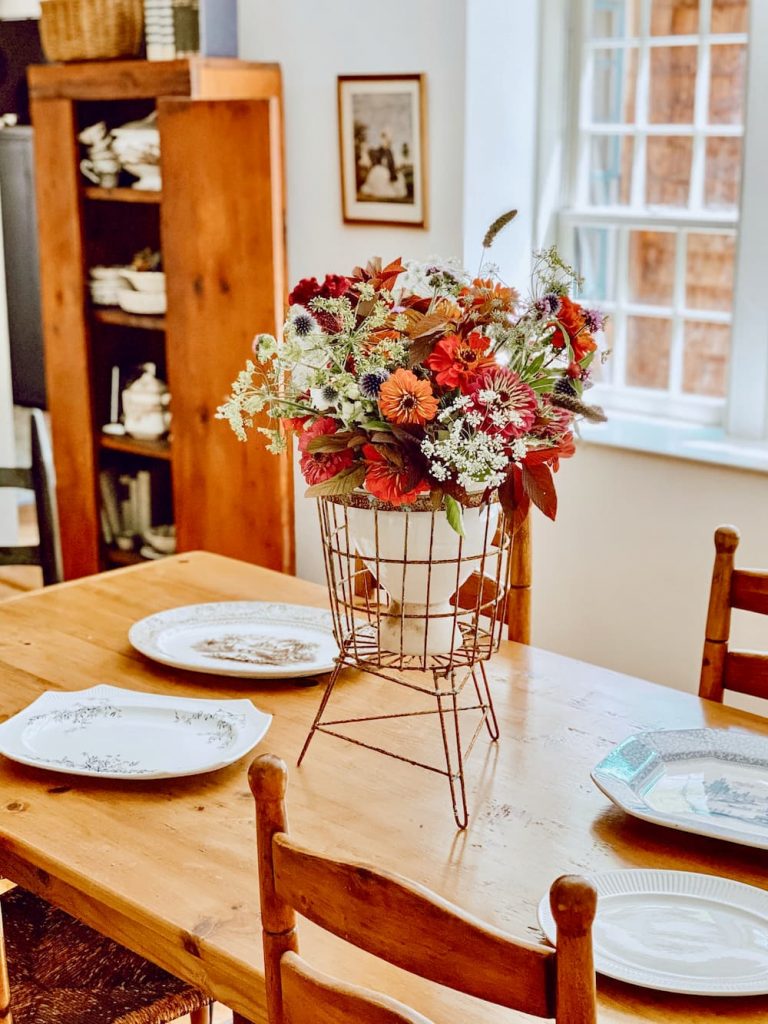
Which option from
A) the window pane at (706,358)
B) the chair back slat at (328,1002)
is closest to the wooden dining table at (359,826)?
the chair back slat at (328,1002)

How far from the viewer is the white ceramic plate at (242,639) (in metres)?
1.84

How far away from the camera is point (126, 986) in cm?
165

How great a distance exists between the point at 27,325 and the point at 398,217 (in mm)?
2181

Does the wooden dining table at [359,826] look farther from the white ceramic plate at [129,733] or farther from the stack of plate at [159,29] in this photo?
the stack of plate at [159,29]

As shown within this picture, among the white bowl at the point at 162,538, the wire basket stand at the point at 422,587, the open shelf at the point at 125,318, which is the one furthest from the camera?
the white bowl at the point at 162,538

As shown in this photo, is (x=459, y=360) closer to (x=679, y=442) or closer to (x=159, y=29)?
(x=679, y=442)

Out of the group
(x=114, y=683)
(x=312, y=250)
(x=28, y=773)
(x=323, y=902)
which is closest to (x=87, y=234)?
(x=312, y=250)

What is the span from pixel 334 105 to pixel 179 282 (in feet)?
2.05

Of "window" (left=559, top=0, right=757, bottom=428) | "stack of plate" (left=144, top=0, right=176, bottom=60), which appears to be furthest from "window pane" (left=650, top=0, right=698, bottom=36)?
"stack of plate" (left=144, top=0, right=176, bottom=60)

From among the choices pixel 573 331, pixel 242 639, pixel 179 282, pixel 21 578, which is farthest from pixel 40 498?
pixel 21 578

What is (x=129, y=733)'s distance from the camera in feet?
5.48

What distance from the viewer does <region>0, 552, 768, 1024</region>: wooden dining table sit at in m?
1.21

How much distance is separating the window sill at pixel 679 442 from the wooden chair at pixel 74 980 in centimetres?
153

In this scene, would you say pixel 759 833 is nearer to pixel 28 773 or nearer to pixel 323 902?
pixel 323 902
